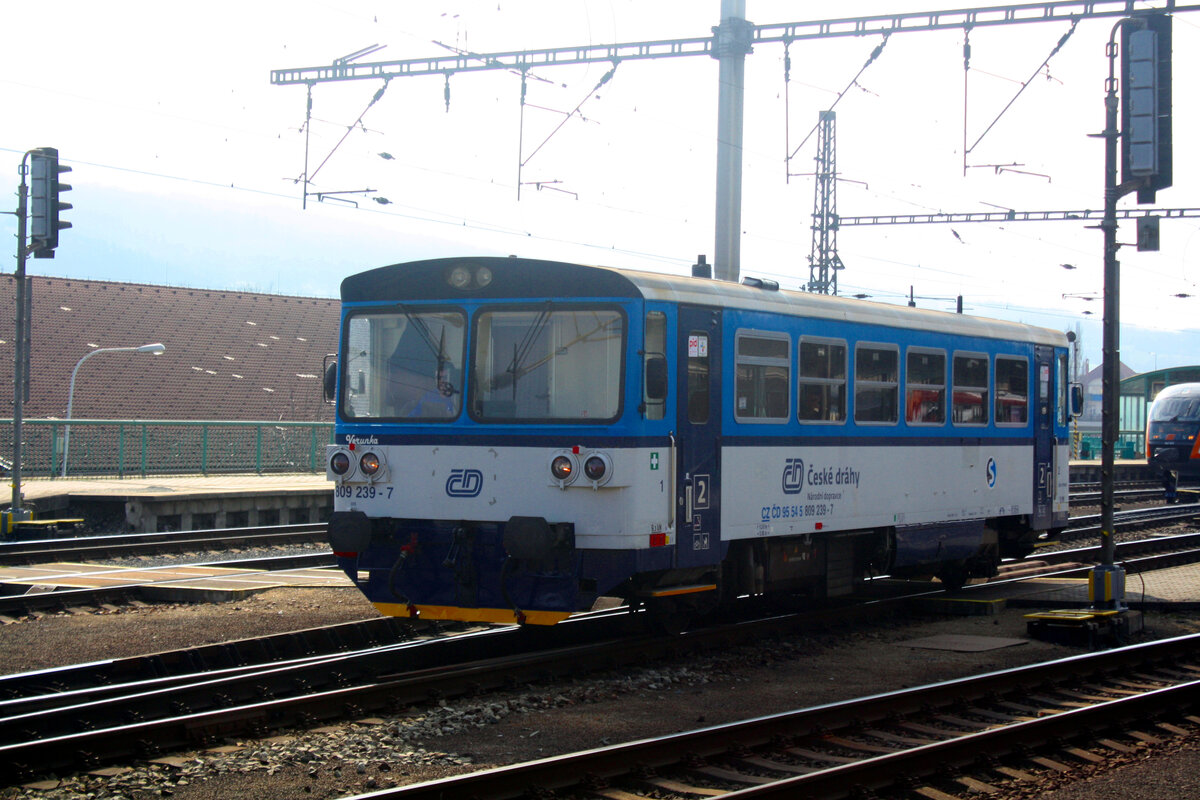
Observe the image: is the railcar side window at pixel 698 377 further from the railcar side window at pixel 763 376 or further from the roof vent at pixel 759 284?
the roof vent at pixel 759 284

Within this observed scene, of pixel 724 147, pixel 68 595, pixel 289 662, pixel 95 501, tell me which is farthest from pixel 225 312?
pixel 289 662

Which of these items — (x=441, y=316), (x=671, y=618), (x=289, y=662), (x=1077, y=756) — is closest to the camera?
(x=1077, y=756)

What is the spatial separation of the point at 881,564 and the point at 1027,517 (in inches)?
133

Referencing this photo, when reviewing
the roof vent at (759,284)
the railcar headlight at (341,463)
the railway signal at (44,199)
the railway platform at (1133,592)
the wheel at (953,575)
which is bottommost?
the railway platform at (1133,592)

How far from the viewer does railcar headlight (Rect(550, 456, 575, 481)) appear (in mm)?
9062

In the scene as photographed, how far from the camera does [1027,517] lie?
1468cm

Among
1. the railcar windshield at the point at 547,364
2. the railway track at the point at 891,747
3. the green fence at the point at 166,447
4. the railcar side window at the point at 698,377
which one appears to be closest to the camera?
the railway track at the point at 891,747

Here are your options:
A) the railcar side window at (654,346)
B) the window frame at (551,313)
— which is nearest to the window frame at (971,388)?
the railcar side window at (654,346)

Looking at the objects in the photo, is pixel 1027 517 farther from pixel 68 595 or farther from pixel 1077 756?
pixel 68 595

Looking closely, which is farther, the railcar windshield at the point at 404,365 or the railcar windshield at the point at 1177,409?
the railcar windshield at the point at 1177,409

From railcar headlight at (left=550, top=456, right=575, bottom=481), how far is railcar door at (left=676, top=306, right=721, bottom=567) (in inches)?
35.4

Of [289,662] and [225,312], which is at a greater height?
[225,312]

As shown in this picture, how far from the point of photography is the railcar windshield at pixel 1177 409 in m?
34.8

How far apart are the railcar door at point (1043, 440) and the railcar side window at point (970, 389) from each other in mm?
1351
